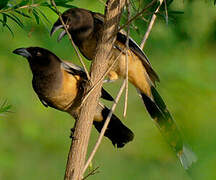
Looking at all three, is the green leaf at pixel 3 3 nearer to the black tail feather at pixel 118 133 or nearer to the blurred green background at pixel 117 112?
the black tail feather at pixel 118 133

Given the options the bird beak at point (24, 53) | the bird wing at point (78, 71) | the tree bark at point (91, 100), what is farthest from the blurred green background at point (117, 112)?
the tree bark at point (91, 100)

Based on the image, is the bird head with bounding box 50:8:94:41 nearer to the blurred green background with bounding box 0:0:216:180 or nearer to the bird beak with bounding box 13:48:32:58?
the bird beak with bounding box 13:48:32:58

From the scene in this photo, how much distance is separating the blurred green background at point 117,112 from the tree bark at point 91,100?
1609 millimetres

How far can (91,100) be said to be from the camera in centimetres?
186

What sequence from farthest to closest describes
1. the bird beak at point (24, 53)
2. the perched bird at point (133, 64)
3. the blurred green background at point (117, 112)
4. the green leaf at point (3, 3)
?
1. the blurred green background at point (117, 112)
2. the bird beak at point (24, 53)
3. the perched bird at point (133, 64)
4. the green leaf at point (3, 3)

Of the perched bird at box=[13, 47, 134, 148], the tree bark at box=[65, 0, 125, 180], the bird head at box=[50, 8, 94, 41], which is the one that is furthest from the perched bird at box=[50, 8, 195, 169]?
the tree bark at box=[65, 0, 125, 180]

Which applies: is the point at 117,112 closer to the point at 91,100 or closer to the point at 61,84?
the point at 61,84

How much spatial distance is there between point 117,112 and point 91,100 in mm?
2424

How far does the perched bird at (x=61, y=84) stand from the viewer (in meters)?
2.72

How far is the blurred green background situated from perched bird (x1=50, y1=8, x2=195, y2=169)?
56 centimetres

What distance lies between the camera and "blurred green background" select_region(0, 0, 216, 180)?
374 cm

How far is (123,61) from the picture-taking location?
9.40ft

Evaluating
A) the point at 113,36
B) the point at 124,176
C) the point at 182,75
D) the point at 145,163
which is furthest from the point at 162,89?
the point at 113,36

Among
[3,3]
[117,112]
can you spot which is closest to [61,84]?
[3,3]
